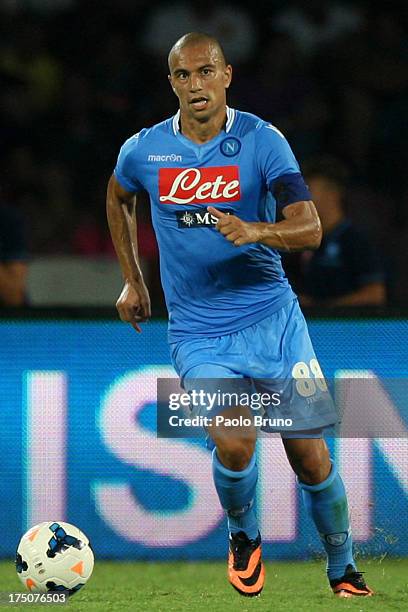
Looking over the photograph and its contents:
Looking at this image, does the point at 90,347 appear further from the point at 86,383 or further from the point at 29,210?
the point at 29,210

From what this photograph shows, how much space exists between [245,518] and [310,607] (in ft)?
1.38

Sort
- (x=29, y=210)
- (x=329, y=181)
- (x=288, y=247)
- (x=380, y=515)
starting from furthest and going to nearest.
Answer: (x=29, y=210)
(x=329, y=181)
(x=380, y=515)
(x=288, y=247)

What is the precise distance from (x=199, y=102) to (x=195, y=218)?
399 millimetres

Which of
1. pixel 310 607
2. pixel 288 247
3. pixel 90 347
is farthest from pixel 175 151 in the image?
pixel 310 607

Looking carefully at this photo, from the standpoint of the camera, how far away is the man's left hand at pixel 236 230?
4.22 m

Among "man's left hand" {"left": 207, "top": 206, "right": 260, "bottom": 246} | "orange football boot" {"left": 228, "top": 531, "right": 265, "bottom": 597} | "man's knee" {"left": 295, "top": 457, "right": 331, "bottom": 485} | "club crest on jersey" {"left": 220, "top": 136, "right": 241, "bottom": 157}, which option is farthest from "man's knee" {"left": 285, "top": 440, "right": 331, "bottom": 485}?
"club crest on jersey" {"left": 220, "top": 136, "right": 241, "bottom": 157}

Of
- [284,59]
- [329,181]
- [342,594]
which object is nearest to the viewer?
[342,594]

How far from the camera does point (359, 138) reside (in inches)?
340

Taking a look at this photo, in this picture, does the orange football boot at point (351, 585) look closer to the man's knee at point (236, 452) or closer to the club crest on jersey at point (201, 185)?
the man's knee at point (236, 452)

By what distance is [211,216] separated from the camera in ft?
15.4

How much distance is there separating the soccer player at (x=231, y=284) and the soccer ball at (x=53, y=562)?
0.55m

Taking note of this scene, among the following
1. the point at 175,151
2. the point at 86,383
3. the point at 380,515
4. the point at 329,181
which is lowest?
the point at 380,515

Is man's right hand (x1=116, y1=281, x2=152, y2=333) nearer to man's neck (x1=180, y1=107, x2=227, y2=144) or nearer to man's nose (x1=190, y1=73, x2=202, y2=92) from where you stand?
man's neck (x1=180, y1=107, x2=227, y2=144)

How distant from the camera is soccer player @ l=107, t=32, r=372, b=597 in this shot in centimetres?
468
